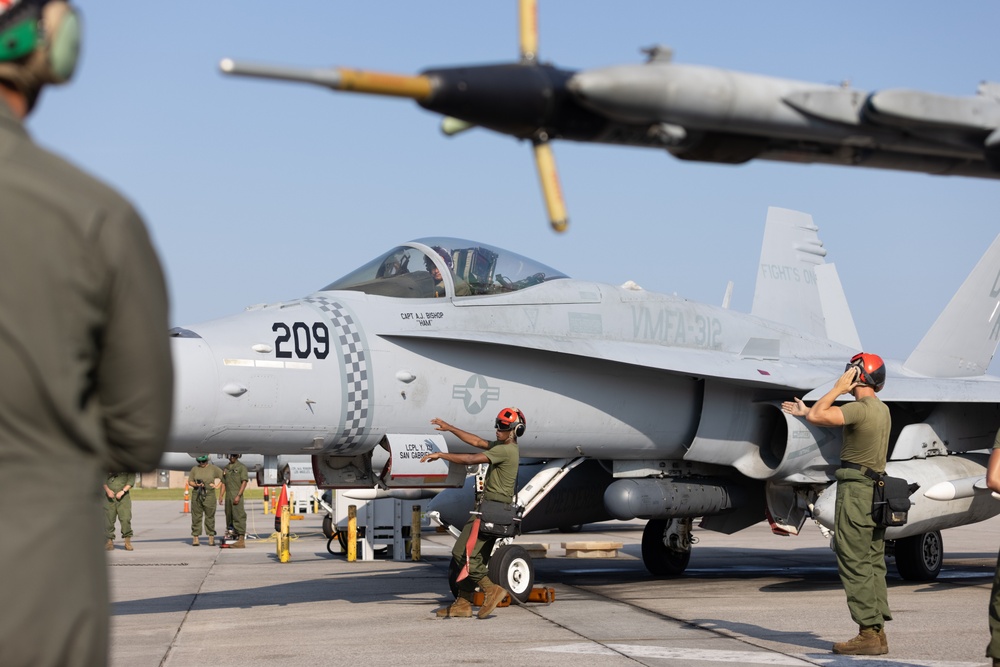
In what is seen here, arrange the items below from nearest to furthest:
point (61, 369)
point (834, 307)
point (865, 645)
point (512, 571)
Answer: point (61, 369) → point (865, 645) → point (512, 571) → point (834, 307)

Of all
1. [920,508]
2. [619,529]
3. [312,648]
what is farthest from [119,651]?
[619,529]

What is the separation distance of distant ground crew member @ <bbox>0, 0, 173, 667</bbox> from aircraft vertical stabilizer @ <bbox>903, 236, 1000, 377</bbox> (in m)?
13.7

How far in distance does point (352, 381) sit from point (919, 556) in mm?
7236

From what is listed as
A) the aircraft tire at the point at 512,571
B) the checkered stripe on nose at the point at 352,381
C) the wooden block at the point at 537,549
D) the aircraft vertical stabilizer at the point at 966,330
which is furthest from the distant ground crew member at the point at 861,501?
the wooden block at the point at 537,549

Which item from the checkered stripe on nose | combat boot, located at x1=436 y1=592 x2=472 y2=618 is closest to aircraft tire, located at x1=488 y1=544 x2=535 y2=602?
combat boot, located at x1=436 y1=592 x2=472 y2=618

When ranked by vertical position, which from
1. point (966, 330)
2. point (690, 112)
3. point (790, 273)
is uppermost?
point (790, 273)

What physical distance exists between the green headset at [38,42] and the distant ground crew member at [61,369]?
0.07 feet

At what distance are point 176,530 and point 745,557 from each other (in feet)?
48.8

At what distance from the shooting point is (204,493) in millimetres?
21016

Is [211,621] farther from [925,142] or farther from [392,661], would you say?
[925,142]

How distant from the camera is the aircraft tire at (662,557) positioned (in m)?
13.7

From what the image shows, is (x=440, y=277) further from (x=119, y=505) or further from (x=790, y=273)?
(x=119, y=505)

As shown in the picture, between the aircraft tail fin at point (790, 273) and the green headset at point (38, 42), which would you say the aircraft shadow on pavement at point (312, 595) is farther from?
the green headset at point (38, 42)

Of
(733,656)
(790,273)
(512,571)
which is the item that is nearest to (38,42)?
(733,656)
